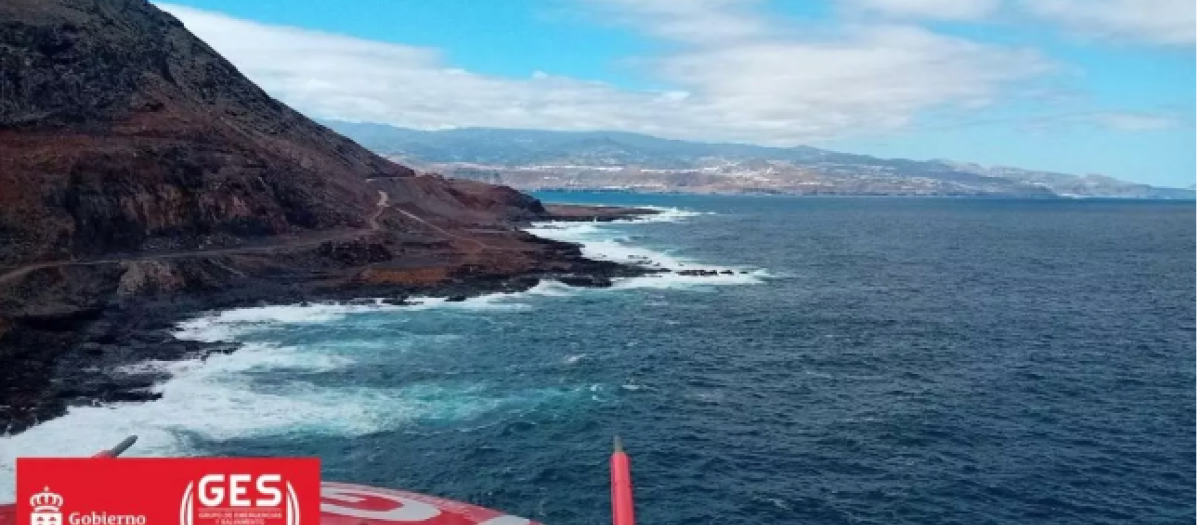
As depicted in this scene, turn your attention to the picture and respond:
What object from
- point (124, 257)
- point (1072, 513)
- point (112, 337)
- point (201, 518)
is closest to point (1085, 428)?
point (1072, 513)

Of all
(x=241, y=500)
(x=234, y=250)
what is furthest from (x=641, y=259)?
(x=241, y=500)

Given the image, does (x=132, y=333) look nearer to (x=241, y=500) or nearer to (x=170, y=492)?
(x=170, y=492)

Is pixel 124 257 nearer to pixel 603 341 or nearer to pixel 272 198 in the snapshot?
pixel 272 198

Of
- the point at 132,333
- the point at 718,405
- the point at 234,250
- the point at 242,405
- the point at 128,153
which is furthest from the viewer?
the point at 128,153

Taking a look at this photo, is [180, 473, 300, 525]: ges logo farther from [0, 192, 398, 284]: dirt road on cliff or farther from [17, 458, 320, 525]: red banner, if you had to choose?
[0, 192, 398, 284]: dirt road on cliff

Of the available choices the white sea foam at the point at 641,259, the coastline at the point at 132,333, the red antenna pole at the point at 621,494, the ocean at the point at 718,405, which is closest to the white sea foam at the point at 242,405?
the ocean at the point at 718,405

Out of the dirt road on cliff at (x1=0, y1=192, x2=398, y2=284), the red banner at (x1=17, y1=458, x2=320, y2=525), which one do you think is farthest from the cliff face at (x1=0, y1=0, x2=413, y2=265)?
the red banner at (x1=17, y1=458, x2=320, y2=525)

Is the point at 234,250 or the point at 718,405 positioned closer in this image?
the point at 718,405
